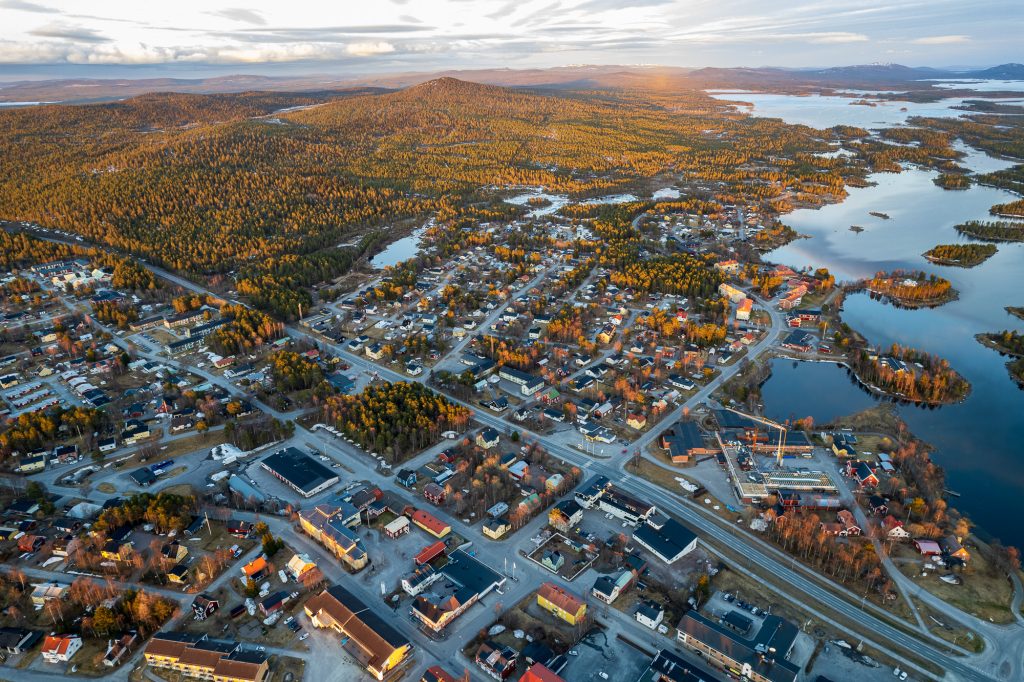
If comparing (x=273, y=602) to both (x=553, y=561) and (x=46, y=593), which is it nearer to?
(x=46, y=593)

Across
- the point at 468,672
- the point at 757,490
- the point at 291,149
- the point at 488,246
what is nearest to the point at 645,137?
the point at 291,149

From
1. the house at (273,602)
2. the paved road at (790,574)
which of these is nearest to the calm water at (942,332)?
the paved road at (790,574)

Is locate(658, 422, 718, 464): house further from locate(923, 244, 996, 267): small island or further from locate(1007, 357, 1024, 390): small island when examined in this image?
locate(923, 244, 996, 267): small island

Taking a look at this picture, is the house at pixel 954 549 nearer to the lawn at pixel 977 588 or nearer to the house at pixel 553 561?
the lawn at pixel 977 588

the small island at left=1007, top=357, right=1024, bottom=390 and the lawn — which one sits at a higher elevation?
the small island at left=1007, top=357, right=1024, bottom=390

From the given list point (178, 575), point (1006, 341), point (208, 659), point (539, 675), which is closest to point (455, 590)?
point (539, 675)

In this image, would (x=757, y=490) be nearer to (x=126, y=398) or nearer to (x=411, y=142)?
(x=126, y=398)

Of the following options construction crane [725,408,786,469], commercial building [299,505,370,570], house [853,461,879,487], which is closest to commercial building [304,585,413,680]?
commercial building [299,505,370,570]
